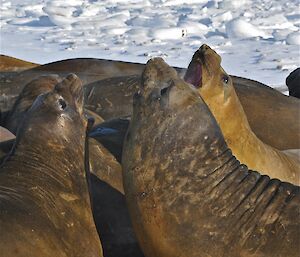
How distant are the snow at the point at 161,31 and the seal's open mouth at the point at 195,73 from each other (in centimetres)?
455

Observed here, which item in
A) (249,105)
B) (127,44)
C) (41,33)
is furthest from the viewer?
(41,33)

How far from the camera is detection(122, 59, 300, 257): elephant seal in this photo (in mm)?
3812

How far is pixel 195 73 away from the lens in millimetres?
5340

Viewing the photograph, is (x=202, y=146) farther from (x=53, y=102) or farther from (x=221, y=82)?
(x=221, y=82)

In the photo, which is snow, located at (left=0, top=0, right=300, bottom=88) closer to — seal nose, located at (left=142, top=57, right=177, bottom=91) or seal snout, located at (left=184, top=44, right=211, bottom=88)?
seal snout, located at (left=184, top=44, right=211, bottom=88)

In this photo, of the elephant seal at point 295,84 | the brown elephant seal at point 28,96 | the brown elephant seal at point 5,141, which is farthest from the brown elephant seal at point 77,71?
the brown elephant seal at point 5,141

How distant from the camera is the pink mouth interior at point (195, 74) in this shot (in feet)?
17.6

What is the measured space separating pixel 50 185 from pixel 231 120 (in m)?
1.73

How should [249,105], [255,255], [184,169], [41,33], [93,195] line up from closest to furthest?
[255,255]
[184,169]
[93,195]
[249,105]
[41,33]

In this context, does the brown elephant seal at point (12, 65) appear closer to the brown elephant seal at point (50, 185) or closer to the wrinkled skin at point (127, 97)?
the wrinkled skin at point (127, 97)

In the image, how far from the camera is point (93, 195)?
174 inches

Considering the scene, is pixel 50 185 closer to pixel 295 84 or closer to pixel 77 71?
pixel 77 71

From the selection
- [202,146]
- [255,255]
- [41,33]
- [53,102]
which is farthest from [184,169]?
[41,33]

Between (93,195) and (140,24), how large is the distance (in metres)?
9.93
